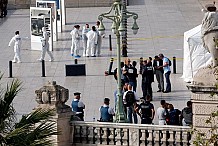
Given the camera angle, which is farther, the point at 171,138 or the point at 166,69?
the point at 166,69

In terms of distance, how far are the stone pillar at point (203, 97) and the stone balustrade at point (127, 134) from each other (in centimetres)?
108

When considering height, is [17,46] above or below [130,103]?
above

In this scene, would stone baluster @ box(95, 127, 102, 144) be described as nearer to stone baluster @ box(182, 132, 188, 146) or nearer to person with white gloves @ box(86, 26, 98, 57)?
stone baluster @ box(182, 132, 188, 146)

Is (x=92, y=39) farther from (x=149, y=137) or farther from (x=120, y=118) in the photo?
(x=149, y=137)

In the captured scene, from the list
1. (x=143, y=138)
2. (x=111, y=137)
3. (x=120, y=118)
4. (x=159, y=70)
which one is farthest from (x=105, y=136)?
(x=159, y=70)

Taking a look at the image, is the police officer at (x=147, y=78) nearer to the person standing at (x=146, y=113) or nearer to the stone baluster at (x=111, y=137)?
the person standing at (x=146, y=113)

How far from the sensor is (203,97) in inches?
763

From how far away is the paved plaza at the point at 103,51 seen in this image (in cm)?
3231

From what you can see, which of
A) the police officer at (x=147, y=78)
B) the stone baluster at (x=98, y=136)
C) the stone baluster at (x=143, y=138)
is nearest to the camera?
the stone baluster at (x=143, y=138)

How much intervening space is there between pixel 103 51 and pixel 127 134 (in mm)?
20356

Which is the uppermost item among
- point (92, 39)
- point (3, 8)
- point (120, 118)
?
point (3, 8)

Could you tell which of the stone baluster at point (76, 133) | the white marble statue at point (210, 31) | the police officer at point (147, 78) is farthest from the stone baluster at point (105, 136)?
the police officer at point (147, 78)

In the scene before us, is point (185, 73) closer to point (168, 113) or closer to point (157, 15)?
point (168, 113)

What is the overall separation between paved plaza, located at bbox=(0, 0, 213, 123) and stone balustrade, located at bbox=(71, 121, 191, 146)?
706cm
